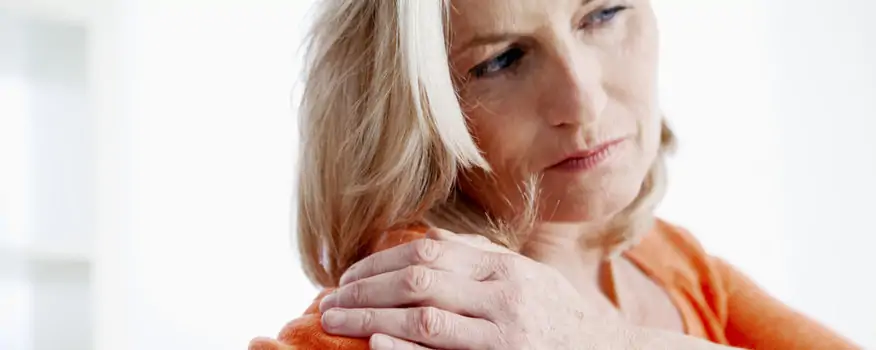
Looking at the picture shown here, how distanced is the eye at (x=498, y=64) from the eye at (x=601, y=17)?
6 cm

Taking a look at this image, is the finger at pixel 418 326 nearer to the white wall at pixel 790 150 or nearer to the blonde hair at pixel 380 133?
the blonde hair at pixel 380 133

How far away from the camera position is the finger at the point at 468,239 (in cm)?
67

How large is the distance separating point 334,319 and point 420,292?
60 mm

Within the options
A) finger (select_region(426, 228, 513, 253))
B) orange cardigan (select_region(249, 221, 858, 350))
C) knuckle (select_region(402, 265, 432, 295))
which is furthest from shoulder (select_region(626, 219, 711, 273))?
knuckle (select_region(402, 265, 432, 295))

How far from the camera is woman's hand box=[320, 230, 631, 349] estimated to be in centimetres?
60

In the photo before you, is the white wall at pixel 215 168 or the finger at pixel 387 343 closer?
the finger at pixel 387 343

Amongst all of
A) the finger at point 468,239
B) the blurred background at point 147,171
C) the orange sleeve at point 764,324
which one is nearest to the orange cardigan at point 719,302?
the orange sleeve at point 764,324

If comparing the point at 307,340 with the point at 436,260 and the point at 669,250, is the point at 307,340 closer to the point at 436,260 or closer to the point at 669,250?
the point at 436,260

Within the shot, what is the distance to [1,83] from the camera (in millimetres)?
1161

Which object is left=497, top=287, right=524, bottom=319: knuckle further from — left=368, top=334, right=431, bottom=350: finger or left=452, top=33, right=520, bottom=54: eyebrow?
A: left=452, top=33, right=520, bottom=54: eyebrow

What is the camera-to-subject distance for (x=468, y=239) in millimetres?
700

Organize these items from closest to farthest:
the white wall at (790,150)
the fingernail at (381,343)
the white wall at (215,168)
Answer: the fingernail at (381,343) < the white wall at (215,168) < the white wall at (790,150)

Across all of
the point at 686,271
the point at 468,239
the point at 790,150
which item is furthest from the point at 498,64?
the point at 790,150

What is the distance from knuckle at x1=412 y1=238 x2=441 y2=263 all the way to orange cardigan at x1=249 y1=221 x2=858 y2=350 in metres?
0.35
